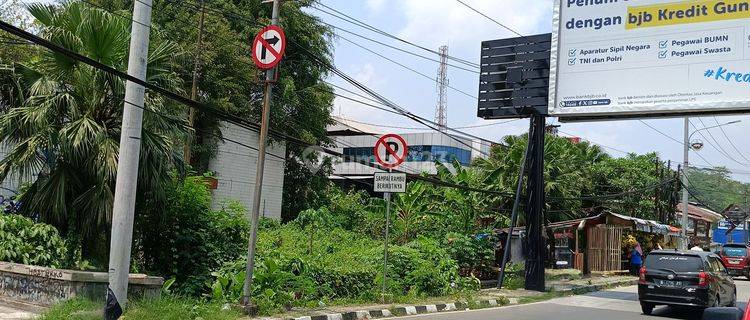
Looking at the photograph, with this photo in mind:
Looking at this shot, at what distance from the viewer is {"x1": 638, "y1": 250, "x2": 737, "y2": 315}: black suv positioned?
1505 cm

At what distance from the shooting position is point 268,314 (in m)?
11.8

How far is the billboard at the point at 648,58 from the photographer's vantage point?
16.3 meters

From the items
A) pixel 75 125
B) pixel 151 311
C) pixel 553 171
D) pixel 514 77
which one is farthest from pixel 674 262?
pixel 553 171

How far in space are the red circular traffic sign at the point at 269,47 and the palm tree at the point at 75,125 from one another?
2.35 meters

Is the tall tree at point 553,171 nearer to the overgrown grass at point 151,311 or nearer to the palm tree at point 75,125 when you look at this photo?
the palm tree at point 75,125

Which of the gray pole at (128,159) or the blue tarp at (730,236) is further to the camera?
the blue tarp at (730,236)

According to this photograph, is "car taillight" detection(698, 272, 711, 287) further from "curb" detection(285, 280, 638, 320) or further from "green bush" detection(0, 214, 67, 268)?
"green bush" detection(0, 214, 67, 268)

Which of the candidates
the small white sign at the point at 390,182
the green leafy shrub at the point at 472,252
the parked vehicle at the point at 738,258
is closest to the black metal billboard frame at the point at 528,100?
the green leafy shrub at the point at 472,252

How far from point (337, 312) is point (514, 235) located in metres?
13.1

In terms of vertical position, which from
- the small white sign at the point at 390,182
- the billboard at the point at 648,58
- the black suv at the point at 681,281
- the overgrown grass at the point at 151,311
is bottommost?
the overgrown grass at the point at 151,311

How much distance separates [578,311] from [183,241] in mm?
9392

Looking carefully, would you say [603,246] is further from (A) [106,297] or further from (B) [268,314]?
(A) [106,297]

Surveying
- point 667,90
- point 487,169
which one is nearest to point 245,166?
point 487,169

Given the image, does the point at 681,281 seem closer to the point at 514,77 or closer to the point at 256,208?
the point at 514,77
